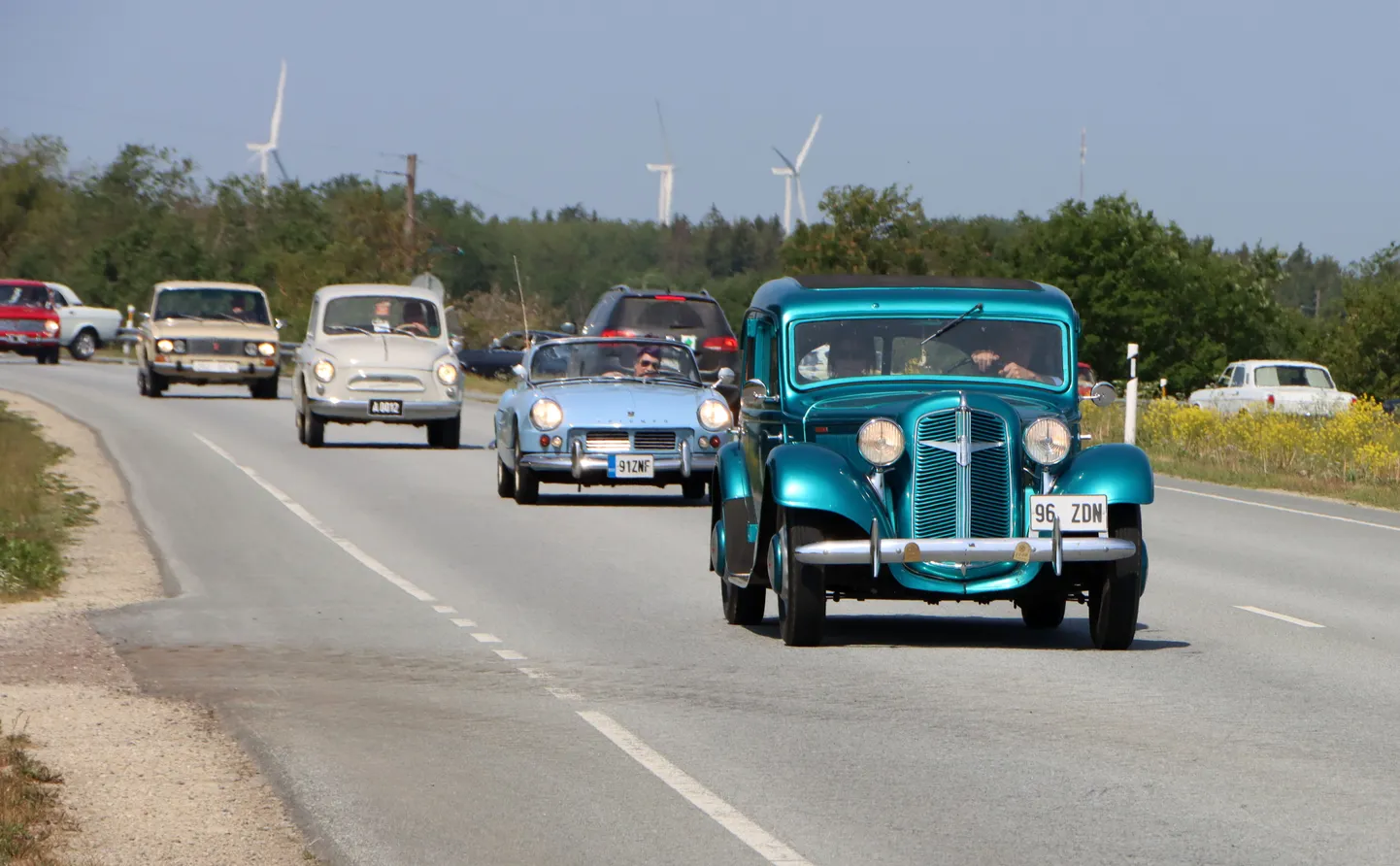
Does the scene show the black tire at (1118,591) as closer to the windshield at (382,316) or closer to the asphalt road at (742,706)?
the asphalt road at (742,706)

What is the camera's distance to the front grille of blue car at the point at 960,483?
1062 cm

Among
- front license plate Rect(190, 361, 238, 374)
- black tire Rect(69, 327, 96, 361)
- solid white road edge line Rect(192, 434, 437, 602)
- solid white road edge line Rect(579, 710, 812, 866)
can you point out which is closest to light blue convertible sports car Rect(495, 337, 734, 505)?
solid white road edge line Rect(192, 434, 437, 602)

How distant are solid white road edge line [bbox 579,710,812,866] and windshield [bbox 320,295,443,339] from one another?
1926 centimetres

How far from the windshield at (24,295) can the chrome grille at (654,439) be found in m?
37.6

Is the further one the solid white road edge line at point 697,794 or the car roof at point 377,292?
the car roof at point 377,292

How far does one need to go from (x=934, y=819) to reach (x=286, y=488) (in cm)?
1522

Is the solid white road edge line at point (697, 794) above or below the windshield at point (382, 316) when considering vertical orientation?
below

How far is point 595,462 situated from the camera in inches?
770

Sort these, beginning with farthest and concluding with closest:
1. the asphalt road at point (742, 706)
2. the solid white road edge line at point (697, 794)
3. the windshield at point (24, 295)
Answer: the windshield at point (24, 295) → the asphalt road at point (742, 706) → the solid white road edge line at point (697, 794)

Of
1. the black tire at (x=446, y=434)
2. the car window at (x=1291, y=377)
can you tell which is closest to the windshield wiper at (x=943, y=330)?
the black tire at (x=446, y=434)

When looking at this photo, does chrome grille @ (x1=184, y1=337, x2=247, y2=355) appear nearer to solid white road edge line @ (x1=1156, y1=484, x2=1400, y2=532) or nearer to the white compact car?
the white compact car

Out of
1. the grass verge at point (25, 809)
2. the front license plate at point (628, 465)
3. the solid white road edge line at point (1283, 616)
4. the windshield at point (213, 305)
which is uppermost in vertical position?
the windshield at point (213, 305)

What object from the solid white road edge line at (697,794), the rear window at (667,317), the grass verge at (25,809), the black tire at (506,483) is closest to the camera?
the grass verge at (25,809)

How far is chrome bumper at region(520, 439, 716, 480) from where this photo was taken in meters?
19.5
